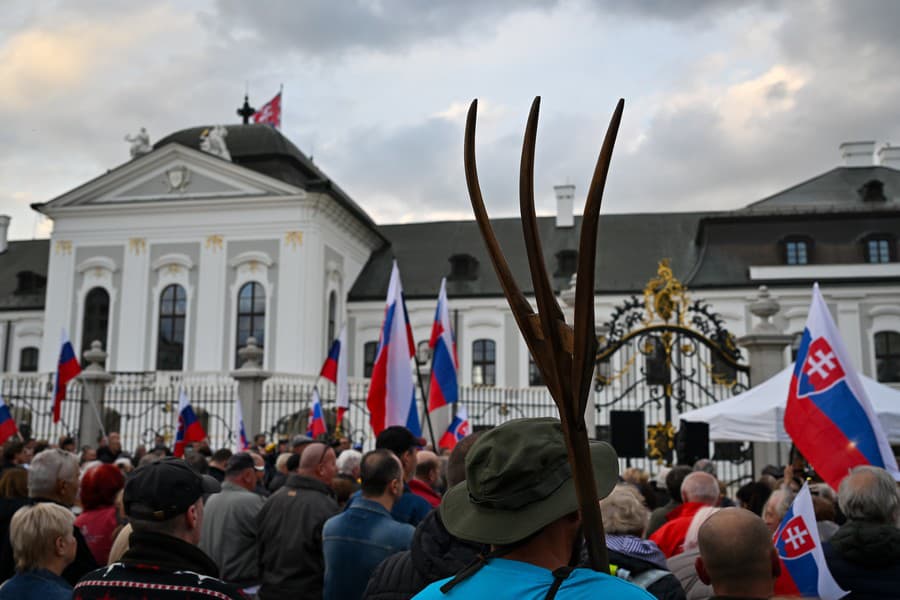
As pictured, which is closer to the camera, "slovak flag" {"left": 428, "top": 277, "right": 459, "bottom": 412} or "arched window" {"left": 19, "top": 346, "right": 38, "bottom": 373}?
"slovak flag" {"left": 428, "top": 277, "right": 459, "bottom": 412}

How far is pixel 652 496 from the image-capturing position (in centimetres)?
696

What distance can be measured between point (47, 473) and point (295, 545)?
145 cm

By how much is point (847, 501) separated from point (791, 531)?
10.4 inches

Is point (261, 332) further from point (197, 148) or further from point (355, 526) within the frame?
point (355, 526)

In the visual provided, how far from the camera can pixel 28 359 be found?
3209 centimetres

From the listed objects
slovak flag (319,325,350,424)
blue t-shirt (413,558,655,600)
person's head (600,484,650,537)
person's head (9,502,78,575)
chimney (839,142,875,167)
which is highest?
chimney (839,142,875,167)

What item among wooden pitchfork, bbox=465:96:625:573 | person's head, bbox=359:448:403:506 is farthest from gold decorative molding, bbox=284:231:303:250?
wooden pitchfork, bbox=465:96:625:573

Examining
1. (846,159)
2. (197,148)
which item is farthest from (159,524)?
(846,159)

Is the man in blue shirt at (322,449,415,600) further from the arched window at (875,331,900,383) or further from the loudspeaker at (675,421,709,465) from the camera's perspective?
the arched window at (875,331,900,383)

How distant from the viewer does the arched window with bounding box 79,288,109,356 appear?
95.0ft

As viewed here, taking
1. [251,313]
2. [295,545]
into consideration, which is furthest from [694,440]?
[251,313]

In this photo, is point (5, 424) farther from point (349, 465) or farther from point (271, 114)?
point (271, 114)

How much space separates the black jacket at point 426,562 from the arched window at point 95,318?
27.5 m

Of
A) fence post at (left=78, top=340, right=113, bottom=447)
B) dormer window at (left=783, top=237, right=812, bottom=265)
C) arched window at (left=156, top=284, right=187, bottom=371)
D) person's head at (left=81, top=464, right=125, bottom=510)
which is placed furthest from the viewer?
dormer window at (left=783, top=237, right=812, bottom=265)
